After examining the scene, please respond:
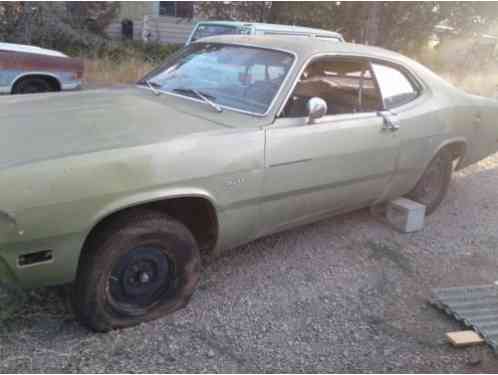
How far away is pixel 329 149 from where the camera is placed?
3.65 meters

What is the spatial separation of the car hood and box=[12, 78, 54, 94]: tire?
396 cm

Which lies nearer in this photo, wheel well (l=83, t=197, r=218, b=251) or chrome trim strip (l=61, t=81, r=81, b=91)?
wheel well (l=83, t=197, r=218, b=251)

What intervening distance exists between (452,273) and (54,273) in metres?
2.93

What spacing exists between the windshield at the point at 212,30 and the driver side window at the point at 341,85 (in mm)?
5454

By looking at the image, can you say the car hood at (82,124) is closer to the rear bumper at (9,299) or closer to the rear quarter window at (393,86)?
the rear bumper at (9,299)

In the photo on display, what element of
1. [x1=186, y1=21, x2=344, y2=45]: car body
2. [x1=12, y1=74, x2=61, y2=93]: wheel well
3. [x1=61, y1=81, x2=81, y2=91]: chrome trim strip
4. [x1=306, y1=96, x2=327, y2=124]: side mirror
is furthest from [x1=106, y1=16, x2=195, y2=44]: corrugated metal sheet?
[x1=306, y1=96, x2=327, y2=124]: side mirror

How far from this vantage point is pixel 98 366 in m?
2.69

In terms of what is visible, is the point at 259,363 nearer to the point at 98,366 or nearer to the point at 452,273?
the point at 98,366

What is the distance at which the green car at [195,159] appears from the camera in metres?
2.59

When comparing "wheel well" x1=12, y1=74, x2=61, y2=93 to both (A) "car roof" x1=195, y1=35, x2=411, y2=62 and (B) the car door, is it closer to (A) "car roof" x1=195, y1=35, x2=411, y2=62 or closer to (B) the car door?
(A) "car roof" x1=195, y1=35, x2=411, y2=62

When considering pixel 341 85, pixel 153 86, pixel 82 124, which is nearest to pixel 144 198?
pixel 82 124

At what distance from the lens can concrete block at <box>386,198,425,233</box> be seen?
470 centimetres

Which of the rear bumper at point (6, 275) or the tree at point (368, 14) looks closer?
the rear bumper at point (6, 275)

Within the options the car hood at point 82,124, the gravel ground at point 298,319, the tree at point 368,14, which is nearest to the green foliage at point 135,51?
the tree at point 368,14
